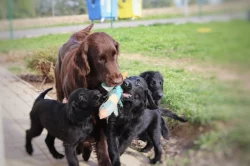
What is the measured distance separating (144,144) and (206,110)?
2597 millimetres

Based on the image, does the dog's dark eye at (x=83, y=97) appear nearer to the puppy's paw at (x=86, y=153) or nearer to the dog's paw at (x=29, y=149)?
the puppy's paw at (x=86, y=153)

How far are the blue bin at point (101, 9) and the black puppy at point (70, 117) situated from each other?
32.5 inches

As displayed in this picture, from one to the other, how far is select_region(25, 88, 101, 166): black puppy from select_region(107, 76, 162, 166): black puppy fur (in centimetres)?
23

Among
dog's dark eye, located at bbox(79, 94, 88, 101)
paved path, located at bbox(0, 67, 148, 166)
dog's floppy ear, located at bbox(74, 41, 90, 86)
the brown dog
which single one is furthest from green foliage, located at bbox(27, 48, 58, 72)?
dog's dark eye, located at bbox(79, 94, 88, 101)

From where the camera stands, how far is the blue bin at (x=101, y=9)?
130 inches

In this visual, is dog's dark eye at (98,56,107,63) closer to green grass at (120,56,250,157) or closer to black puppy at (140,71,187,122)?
black puppy at (140,71,187,122)

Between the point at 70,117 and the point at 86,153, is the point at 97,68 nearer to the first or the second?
the point at 70,117

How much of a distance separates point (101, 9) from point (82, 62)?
0.78m

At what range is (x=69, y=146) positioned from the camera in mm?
3004

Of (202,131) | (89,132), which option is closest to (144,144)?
(89,132)

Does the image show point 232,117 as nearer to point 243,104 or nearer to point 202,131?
point 243,104

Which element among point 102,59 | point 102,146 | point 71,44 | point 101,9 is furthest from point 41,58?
point 102,59

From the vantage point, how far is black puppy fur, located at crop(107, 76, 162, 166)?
305 cm

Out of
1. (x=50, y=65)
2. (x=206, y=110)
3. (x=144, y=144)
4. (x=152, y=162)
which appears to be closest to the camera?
(x=206, y=110)
